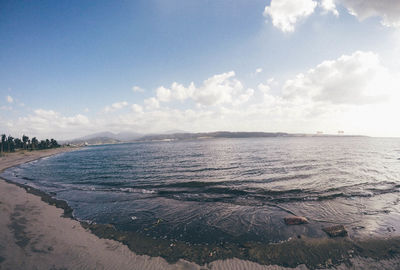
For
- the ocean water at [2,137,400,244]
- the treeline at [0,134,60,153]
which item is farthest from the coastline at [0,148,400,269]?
the treeline at [0,134,60,153]

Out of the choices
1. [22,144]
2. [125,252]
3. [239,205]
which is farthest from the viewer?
[22,144]

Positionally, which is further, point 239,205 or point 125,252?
point 239,205

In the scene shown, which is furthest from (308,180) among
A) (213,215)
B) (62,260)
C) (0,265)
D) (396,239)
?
(0,265)

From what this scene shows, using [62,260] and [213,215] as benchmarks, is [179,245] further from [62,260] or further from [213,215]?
[62,260]

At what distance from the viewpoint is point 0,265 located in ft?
25.9

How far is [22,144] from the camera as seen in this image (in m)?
140

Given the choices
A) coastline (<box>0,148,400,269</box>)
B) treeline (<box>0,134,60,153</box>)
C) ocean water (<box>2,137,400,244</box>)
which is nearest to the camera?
coastline (<box>0,148,400,269</box>)

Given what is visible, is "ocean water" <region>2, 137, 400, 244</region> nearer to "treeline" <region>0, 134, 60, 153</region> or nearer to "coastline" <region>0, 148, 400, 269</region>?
"coastline" <region>0, 148, 400, 269</region>

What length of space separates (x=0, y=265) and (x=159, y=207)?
1051 cm

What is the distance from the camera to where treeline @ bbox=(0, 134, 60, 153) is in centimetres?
11774

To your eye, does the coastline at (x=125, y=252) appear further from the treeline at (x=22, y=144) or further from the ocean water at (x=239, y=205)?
the treeline at (x=22, y=144)

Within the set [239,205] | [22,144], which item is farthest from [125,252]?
[22,144]

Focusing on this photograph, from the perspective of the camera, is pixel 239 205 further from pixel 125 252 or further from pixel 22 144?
pixel 22 144

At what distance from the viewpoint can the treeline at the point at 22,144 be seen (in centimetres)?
11774
